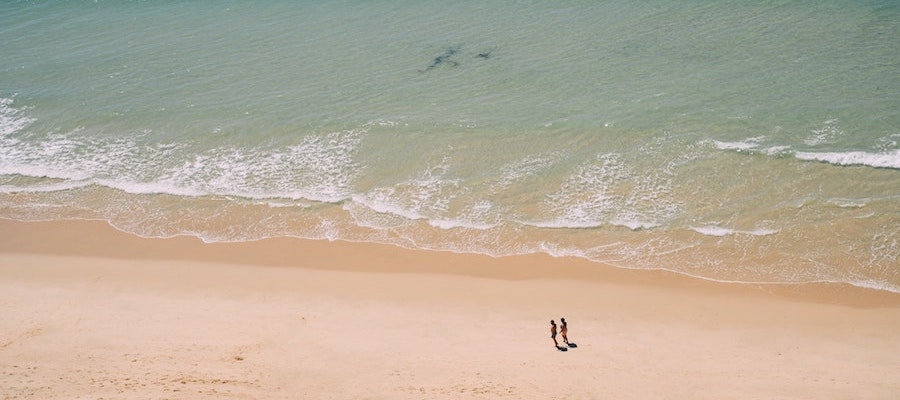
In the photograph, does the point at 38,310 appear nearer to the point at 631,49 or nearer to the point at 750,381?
the point at 750,381

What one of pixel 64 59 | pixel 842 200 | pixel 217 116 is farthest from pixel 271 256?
pixel 64 59

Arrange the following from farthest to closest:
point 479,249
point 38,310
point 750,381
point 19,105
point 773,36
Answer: point 19,105
point 773,36
point 479,249
point 38,310
point 750,381

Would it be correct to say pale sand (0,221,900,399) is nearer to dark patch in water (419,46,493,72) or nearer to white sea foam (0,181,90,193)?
white sea foam (0,181,90,193)

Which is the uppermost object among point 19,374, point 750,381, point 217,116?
point 217,116

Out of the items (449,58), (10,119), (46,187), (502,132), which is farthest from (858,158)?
(10,119)

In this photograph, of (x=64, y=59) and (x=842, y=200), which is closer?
(x=842, y=200)

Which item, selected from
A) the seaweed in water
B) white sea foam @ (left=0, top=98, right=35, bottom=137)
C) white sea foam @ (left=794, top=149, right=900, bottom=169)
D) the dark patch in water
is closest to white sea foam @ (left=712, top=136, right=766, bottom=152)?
white sea foam @ (left=794, top=149, right=900, bottom=169)

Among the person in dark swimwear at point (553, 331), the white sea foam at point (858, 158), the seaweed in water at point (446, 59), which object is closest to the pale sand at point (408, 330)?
the person in dark swimwear at point (553, 331)

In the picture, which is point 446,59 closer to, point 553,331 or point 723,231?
point 723,231
